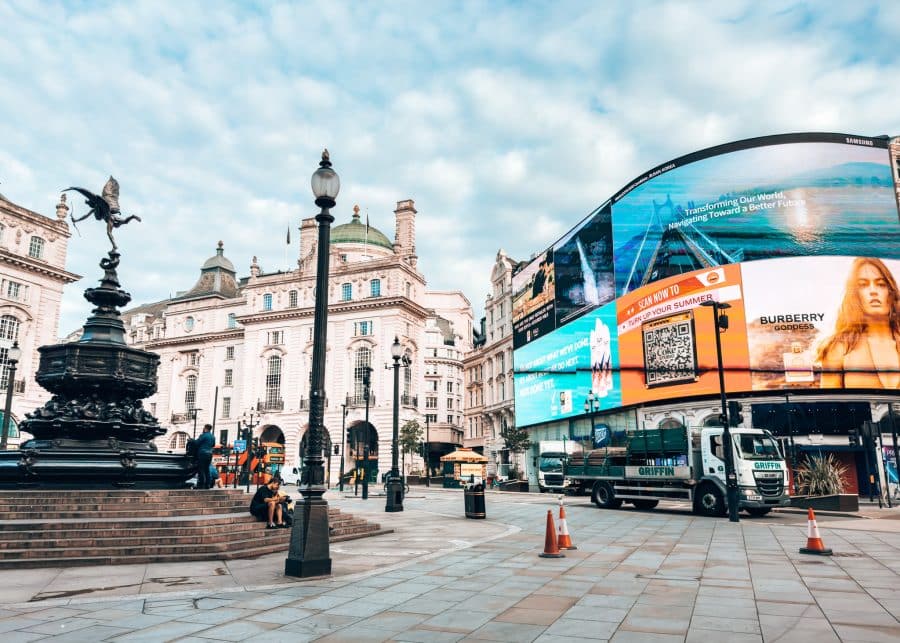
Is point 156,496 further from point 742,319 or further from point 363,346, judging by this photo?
point 363,346

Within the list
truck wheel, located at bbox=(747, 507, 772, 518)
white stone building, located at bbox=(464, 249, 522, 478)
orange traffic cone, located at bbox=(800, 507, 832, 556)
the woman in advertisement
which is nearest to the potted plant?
truck wheel, located at bbox=(747, 507, 772, 518)

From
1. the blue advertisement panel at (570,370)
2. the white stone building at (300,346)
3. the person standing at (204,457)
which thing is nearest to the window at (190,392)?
the white stone building at (300,346)

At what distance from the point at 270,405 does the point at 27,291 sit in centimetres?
2349

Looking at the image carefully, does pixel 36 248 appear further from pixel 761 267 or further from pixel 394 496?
pixel 761 267

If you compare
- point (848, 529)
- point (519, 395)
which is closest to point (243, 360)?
point (519, 395)

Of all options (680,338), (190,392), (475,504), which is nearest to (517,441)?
(680,338)

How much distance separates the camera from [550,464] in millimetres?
42281

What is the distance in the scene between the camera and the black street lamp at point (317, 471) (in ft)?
30.9

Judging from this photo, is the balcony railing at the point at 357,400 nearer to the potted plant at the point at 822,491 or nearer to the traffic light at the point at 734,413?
the potted plant at the point at 822,491

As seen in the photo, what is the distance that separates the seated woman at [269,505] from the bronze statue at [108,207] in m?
8.40

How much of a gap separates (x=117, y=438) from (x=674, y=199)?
4017cm

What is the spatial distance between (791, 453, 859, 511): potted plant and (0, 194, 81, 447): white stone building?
166 feet

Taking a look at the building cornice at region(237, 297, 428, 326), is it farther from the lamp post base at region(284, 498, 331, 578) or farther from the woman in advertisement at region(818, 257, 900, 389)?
the lamp post base at region(284, 498, 331, 578)

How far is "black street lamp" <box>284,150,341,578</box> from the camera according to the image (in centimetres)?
941
